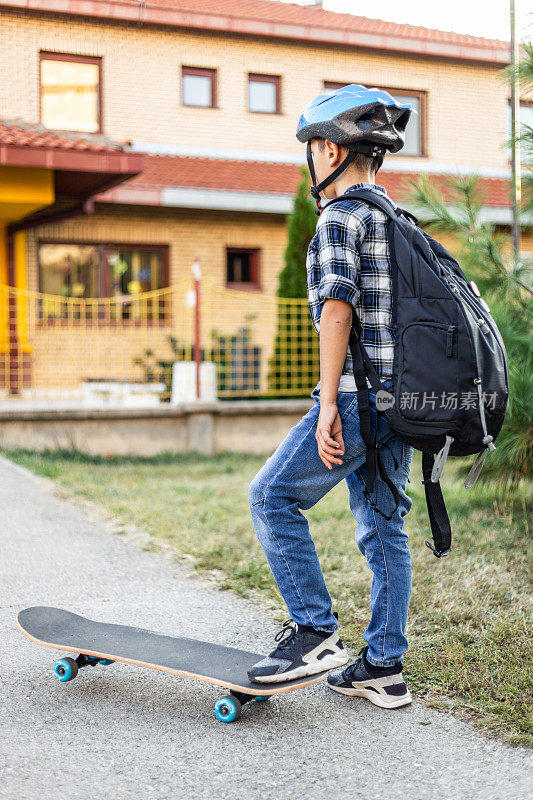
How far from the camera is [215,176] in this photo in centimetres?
1470

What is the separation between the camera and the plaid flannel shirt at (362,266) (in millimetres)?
2531

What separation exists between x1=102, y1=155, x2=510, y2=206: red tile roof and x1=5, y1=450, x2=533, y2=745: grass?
7.03 metres

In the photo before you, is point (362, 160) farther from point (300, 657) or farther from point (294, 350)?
point (294, 350)

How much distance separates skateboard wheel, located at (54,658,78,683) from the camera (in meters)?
2.95

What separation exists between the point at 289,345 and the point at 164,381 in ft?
4.94

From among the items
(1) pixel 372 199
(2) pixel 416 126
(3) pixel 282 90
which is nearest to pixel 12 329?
(3) pixel 282 90

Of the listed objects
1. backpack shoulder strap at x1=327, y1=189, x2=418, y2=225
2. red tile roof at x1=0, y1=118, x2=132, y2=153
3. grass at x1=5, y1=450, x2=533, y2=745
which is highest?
red tile roof at x1=0, y1=118, x2=132, y2=153

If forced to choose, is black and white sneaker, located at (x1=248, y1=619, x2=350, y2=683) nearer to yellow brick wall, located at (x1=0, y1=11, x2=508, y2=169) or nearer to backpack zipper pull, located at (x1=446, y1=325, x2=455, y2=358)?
backpack zipper pull, located at (x1=446, y1=325, x2=455, y2=358)

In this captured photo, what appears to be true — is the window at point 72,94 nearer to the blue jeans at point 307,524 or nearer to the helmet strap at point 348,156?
the helmet strap at point 348,156

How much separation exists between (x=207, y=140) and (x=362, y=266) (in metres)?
12.6

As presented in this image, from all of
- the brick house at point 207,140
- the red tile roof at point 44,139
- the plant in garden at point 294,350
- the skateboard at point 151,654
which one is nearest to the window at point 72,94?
the brick house at point 207,140

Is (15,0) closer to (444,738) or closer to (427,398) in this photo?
(427,398)

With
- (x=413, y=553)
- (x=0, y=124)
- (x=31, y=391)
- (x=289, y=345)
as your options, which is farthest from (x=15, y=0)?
→ (x=413, y=553)

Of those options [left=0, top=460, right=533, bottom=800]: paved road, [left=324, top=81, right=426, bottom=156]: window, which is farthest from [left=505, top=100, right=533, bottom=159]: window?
[left=324, top=81, right=426, bottom=156]: window
